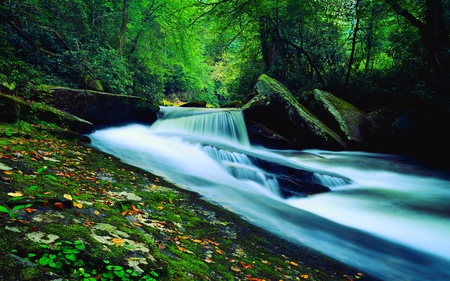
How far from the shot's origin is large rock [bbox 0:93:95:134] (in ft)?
15.8

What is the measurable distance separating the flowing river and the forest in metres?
2.94

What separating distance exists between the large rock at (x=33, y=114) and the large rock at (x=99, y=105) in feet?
4.47

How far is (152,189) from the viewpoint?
363cm

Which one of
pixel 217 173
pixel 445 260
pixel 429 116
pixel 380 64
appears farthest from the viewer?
pixel 380 64

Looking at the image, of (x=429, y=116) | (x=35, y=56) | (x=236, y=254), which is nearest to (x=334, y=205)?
(x=236, y=254)

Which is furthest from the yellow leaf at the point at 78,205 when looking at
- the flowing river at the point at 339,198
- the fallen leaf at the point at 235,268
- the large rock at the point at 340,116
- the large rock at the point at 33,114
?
the large rock at the point at 340,116

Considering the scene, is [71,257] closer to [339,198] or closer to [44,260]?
[44,260]

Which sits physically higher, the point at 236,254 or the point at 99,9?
the point at 99,9

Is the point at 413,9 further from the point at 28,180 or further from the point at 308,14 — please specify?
the point at 28,180

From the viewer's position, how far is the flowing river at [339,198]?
4.12 meters

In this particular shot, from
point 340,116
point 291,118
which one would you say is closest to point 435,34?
point 340,116

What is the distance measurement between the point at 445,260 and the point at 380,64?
39.3ft

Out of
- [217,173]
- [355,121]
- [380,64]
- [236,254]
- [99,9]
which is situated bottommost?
[236,254]

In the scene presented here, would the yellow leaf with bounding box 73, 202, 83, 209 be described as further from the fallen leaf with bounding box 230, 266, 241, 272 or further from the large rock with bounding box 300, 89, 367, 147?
the large rock with bounding box 300, 89, 367, 147
